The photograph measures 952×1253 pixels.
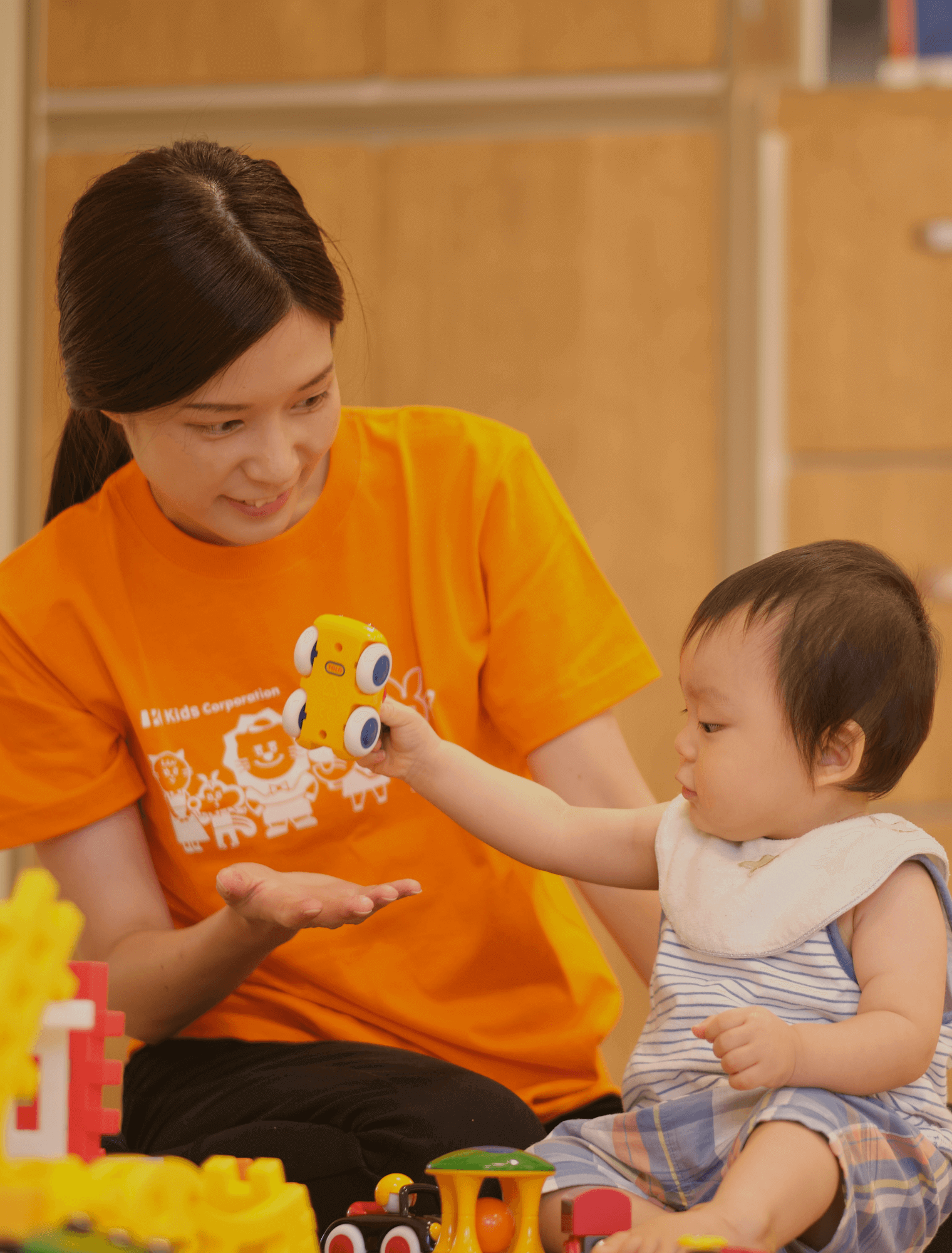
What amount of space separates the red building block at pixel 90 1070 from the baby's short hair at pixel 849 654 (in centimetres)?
43

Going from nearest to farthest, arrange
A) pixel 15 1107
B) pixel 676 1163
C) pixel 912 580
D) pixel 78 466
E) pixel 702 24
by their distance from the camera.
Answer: pixel 15 1107, pixel 676 1163, pixel 912 580, pixel 78 466, pixel 702 24

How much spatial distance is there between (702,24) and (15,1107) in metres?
1.89

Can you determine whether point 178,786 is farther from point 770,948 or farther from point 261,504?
point 770,948

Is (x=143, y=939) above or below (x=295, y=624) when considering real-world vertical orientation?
below

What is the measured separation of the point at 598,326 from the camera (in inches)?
83.7

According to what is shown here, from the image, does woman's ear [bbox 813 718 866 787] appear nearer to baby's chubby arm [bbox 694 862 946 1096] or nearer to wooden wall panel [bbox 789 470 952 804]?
baby's chubby arm [bbox 694 862 946 1096]

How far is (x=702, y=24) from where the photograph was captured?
2.08 metres

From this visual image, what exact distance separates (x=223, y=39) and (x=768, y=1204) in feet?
6.42

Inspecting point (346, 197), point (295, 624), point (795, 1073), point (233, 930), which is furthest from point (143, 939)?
point (346, 197)

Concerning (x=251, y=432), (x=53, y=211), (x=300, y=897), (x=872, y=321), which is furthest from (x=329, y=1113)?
(x=53, y=211)

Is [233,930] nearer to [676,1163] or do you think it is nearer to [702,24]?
[676,1163]

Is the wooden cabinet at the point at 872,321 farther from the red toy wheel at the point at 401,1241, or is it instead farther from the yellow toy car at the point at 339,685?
the red toy wheel at the point at 401,1241

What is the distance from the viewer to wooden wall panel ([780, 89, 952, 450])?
205 centimetres

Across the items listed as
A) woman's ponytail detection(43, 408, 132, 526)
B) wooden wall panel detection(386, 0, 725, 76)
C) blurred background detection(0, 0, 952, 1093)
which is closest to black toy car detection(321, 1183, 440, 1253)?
woman's ponytail detection(43, 408, 132, 526)
